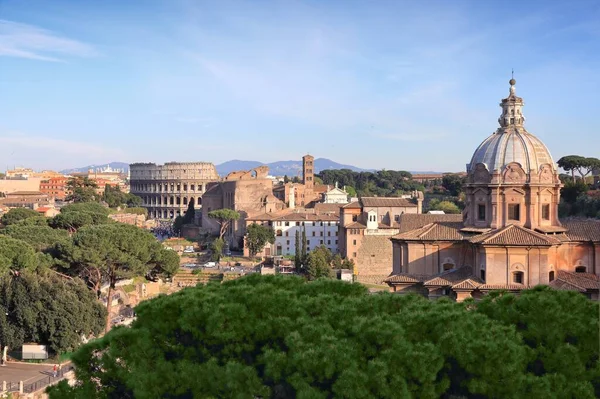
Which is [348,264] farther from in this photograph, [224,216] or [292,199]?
[292,199]

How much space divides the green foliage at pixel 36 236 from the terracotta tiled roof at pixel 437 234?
1740cm

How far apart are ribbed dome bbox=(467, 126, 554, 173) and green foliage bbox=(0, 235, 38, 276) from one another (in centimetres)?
1648

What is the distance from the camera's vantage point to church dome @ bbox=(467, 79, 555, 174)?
2073 cm

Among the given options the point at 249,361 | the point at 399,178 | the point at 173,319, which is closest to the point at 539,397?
the point at 249,361

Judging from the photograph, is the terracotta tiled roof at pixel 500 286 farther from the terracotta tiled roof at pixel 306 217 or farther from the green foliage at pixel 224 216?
the green foliage at pixel 224 216

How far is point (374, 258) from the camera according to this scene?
43438mm

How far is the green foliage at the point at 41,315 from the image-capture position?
72.1ft

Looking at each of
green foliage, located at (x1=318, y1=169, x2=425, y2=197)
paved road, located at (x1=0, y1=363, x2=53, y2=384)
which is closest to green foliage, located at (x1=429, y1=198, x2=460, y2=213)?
green foliage, located at (x1=318, y1=169, x2=425, y2=197)

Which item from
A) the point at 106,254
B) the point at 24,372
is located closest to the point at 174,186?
the point at 106,254

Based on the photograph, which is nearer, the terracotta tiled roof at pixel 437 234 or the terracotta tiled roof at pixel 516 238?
the terracotta tiled roof at pixel 516 238

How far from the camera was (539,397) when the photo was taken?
1025 centimetres

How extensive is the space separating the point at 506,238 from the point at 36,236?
22.7 m

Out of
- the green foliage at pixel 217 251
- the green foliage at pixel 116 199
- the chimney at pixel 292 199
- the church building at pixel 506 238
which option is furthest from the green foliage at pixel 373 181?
the church building at pixel 506 238

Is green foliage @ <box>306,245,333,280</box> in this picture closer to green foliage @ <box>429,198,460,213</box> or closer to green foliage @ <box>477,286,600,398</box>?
green foliage @ <box>429,198,460,213</box>
